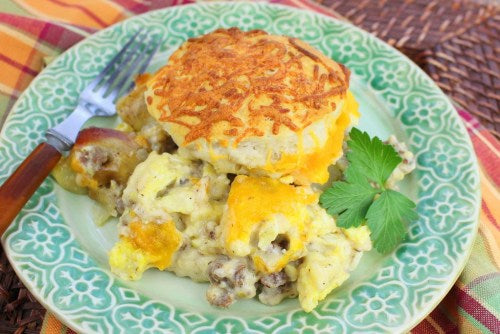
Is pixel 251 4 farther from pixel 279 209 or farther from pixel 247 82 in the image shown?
pixel 279 209

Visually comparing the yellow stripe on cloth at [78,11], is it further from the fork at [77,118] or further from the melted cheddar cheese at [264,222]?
the melted cheddar cheese at [264,222]

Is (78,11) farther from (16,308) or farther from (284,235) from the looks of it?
(284,235)

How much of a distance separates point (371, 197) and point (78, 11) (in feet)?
7.89

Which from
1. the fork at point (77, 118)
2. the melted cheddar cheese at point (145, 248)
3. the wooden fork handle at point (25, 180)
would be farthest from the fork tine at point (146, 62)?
the melted cheddar cheese at point (145, 248)

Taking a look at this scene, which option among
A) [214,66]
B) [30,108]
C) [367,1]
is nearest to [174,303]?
[214,66]

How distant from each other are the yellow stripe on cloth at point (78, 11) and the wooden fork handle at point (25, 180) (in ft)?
4.62

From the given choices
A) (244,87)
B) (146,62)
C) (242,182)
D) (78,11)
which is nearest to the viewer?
(242,182)

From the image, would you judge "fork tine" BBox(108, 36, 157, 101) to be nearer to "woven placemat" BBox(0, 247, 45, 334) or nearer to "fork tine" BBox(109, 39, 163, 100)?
"fork tine" BBox(109, 39, 163, 100)

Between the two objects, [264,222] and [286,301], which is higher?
[264,222]

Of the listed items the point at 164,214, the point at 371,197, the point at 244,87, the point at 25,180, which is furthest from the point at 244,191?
the point at 25,180

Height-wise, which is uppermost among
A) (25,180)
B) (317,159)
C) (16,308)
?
(317,159)

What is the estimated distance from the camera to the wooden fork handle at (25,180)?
100 inches

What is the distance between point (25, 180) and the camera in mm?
2652

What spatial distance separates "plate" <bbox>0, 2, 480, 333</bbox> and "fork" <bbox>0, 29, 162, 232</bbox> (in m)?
0.10
